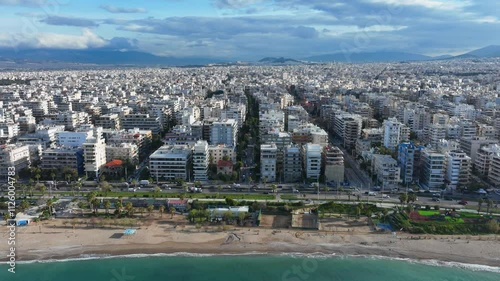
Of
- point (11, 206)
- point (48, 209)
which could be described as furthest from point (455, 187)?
point (11, 206)

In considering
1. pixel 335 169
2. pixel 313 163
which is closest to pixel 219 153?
pixel 313 163

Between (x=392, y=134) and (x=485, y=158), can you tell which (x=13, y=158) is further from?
(x=485, y=158)

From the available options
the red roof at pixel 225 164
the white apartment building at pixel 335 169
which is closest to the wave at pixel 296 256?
the white apartment building at pixel 335 169

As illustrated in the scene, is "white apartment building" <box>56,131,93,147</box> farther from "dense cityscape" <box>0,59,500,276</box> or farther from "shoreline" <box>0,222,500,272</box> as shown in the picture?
"shoreline" <box>0,222,500,272</box>

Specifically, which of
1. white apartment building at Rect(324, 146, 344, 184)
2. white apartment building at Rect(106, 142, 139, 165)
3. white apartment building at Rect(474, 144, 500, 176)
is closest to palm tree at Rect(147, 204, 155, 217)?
Result: white apartment building at Rect(106, 142, 139, 165)

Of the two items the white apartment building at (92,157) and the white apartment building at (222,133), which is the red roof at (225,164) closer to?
the white apartment building at (222,133)

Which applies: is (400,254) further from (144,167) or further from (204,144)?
(144,167)
